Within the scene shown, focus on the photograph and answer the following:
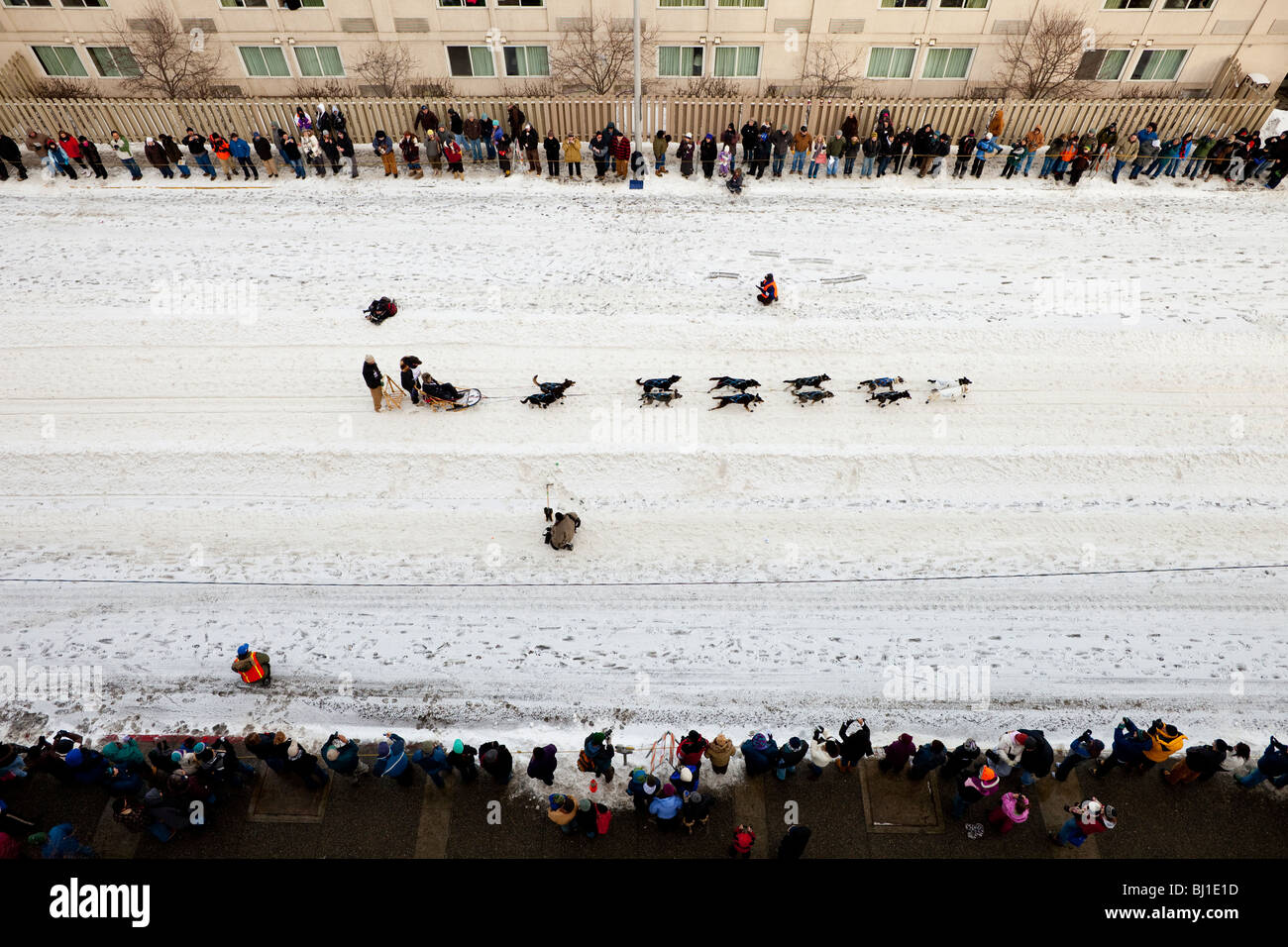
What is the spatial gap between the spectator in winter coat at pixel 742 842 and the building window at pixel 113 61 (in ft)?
94.7

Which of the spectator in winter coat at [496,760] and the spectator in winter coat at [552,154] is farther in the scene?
the spectator in winter coat at [552,154]

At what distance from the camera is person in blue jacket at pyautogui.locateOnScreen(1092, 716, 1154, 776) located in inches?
312

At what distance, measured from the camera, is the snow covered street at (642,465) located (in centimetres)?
960

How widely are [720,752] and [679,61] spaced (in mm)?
22718

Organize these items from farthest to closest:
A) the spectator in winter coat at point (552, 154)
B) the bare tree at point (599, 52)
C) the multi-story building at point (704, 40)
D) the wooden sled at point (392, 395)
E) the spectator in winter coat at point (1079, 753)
Answer: the bare tree at point (599, 52) → the multi-story building at point (704, 40) → the spectator in winter coat at point (552, 154) → the wooden sled at point (392, 395) → the spectator in winter coat at point (1079, 753)

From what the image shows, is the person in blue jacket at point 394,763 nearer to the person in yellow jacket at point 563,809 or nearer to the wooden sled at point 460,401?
the person in yellow jacket at point 563,809

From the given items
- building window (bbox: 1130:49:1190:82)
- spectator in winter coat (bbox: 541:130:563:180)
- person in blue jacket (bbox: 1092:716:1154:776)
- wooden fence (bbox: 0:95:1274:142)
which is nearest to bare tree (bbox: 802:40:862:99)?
wooden fence (bbox: 0:95:1274:142)

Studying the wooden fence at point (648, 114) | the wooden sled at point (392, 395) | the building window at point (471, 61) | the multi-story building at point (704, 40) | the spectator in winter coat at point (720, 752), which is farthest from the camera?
the building window at point (471, 61)

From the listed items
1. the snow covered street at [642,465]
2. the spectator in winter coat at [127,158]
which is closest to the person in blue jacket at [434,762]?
the snow covered street at [642,465]

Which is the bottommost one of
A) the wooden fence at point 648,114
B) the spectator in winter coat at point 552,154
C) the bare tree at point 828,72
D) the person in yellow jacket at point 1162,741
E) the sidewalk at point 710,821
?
Answer: the sidewalk at point 710,821

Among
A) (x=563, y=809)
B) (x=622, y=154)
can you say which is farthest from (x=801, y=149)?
(x=563, y=809)

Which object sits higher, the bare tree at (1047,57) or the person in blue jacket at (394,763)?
the bare tree at (1047,57)

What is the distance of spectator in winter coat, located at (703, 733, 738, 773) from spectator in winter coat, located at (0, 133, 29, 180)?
22516 millimetres
